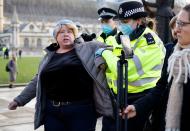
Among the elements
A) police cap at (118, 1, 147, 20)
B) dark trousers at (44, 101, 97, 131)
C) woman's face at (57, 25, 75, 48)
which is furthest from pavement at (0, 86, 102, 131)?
police cap at (118, 1, 147, 20)

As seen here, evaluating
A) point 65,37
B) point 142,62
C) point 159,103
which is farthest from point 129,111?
point 65,37

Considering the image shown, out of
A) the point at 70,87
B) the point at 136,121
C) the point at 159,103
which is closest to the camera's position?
the point at 159,103

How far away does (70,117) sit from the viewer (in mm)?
3865

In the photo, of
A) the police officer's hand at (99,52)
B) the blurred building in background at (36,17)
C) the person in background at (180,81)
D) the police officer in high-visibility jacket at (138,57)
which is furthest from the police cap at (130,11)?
the blurred building in background at (36,17)

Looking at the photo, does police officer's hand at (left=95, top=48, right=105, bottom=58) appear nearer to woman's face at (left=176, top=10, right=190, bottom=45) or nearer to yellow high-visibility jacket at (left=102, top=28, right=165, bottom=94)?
yellow high-visibility jacket at (left=102, top=28, right=165, bottom=94)

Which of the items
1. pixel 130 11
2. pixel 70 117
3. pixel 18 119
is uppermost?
pixel 130 11

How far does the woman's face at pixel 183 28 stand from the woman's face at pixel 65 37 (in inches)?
56.4

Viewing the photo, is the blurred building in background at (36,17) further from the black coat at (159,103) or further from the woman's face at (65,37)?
the black coat at (159,103)

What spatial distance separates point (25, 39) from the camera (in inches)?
3809

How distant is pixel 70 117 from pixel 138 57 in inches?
33.3

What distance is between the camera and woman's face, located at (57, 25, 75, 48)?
3.97 m

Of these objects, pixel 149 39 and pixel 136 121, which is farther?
pixel 136 121

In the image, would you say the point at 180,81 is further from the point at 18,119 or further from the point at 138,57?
the point at 18,119

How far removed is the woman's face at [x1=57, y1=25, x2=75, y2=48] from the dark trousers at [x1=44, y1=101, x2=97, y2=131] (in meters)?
0.53
